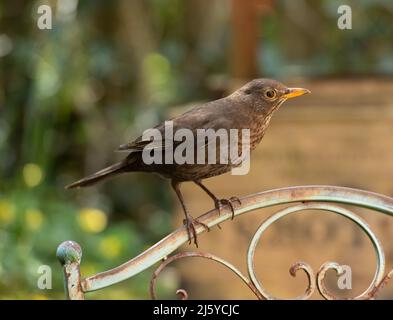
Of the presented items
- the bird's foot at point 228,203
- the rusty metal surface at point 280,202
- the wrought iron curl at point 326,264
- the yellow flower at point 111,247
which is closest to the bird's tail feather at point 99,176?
the bird's foot at point 228,203

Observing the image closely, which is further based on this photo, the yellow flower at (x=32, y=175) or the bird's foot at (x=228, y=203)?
the yellow flower at (x=32, y=175)

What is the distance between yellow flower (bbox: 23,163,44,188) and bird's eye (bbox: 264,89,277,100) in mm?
3970

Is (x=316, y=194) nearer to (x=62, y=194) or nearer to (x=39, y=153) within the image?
(x=39, y=153)

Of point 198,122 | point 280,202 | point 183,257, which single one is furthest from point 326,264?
point 198,122

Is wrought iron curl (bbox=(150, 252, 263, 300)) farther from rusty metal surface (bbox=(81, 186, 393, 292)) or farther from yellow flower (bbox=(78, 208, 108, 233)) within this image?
yellow flower (bbox=(78, 208, 108, 233))

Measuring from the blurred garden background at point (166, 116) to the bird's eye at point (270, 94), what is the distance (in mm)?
1756

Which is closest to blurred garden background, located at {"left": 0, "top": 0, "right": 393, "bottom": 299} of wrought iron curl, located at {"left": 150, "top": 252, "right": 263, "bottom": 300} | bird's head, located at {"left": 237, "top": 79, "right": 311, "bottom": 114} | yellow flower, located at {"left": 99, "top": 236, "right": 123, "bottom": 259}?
yellow flower, located at {"left": 99, "top": 236, "right": 123, "bottom": 259}

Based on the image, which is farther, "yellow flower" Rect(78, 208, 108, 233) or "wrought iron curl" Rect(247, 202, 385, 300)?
"yellow flower" Rect(78, 208, 108, 233)

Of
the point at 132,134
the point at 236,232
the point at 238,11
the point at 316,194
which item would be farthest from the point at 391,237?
the point at 316,194

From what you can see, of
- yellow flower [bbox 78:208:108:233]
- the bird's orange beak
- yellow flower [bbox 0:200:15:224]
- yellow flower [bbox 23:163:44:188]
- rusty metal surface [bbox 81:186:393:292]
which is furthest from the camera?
yellow flower [bbox 23:163:44:188]

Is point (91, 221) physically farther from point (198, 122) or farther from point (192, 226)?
point (192, 226)

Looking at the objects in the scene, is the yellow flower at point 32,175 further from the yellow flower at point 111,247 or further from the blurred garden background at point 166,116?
the yellow flower at point 111,247

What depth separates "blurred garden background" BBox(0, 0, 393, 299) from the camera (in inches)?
198

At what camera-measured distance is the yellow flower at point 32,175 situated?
612 cm
